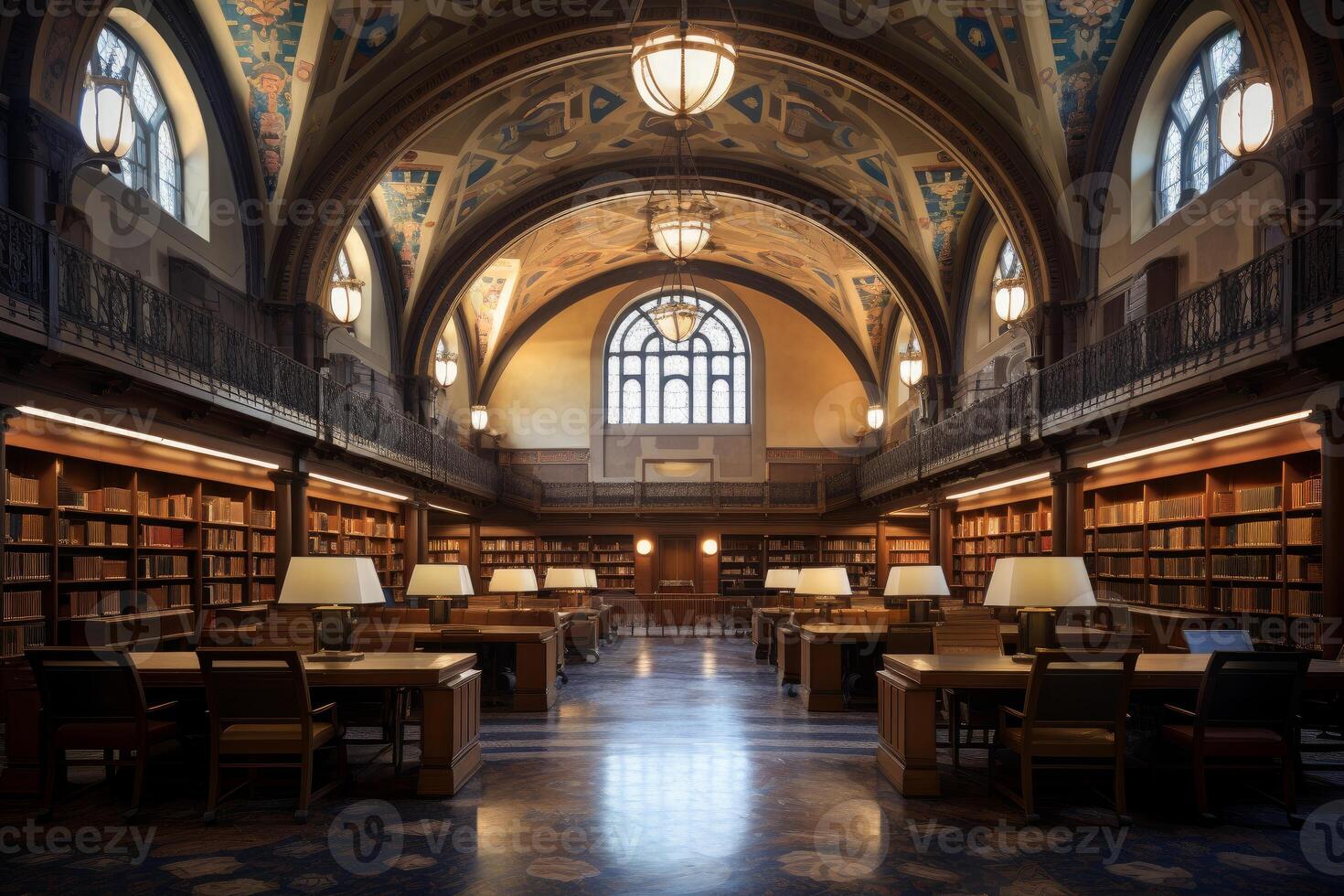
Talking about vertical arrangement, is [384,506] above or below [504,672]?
above

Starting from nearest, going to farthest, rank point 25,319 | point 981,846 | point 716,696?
point 981,846 < point 25,319 < point 716,696

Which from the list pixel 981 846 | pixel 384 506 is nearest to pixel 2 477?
pixel 981 846

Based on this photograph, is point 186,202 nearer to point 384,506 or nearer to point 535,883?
point 384,506

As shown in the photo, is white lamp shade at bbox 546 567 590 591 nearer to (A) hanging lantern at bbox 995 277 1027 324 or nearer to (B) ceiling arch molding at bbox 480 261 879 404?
(A) hanging lantern at bbox 995 277 1027 324

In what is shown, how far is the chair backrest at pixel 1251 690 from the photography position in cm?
516

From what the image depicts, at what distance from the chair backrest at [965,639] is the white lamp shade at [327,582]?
4243 mm

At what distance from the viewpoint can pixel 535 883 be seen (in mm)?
4270

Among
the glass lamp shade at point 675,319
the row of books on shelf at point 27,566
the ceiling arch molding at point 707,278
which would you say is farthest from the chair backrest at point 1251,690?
the ceiling arch molding at point 707,278

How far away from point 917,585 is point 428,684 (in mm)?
4581

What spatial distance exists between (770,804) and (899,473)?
16.7 m

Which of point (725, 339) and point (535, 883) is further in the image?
point (725, 339)

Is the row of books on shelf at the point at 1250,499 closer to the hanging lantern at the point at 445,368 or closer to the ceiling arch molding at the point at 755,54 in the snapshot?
the ceiling arch molding at the point at 755,54

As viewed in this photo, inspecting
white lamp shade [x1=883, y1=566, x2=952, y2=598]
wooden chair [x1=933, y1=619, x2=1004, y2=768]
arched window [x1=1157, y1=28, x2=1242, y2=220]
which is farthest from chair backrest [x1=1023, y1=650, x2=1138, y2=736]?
arched window [x1=1157, y1=28, x2=1242, y2=220]

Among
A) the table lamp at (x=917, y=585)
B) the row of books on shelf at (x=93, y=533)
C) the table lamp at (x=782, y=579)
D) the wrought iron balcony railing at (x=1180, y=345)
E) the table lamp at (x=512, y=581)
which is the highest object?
the wrought iron balcony railing at (x=1180, y=345)
